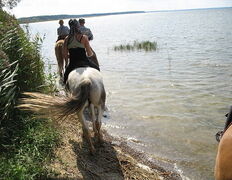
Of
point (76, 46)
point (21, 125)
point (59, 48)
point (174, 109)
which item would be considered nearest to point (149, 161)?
point (21, 125)

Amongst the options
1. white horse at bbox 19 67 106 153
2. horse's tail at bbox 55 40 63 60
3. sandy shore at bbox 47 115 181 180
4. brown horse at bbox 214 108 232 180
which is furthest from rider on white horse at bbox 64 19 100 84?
horse's tail at bbox 55 40 63 60

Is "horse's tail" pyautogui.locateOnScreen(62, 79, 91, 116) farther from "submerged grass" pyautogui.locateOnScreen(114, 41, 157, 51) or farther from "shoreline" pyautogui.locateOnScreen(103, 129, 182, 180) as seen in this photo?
"submerged grass" pyautogui.locateOnScreen(114, 41, 157, 51)

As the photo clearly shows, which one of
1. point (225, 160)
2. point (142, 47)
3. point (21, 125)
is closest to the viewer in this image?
point (225, 160)

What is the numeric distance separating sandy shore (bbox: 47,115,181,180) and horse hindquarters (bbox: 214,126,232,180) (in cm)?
193

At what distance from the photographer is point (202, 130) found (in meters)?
7.32

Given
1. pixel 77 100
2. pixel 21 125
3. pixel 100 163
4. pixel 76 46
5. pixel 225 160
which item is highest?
pixel 76 46

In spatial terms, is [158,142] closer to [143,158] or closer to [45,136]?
[143,158]

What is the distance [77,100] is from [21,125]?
1.01 meters

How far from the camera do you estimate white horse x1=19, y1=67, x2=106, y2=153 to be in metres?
4.38

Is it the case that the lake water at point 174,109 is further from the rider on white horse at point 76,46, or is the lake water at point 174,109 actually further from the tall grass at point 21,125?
the tall grass at point 21,125

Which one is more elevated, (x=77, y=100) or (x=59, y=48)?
(x=59, y=48)

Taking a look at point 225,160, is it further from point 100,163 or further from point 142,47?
point 142,47

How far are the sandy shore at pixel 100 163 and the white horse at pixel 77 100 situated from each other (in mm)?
291

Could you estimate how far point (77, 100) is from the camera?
481cm
